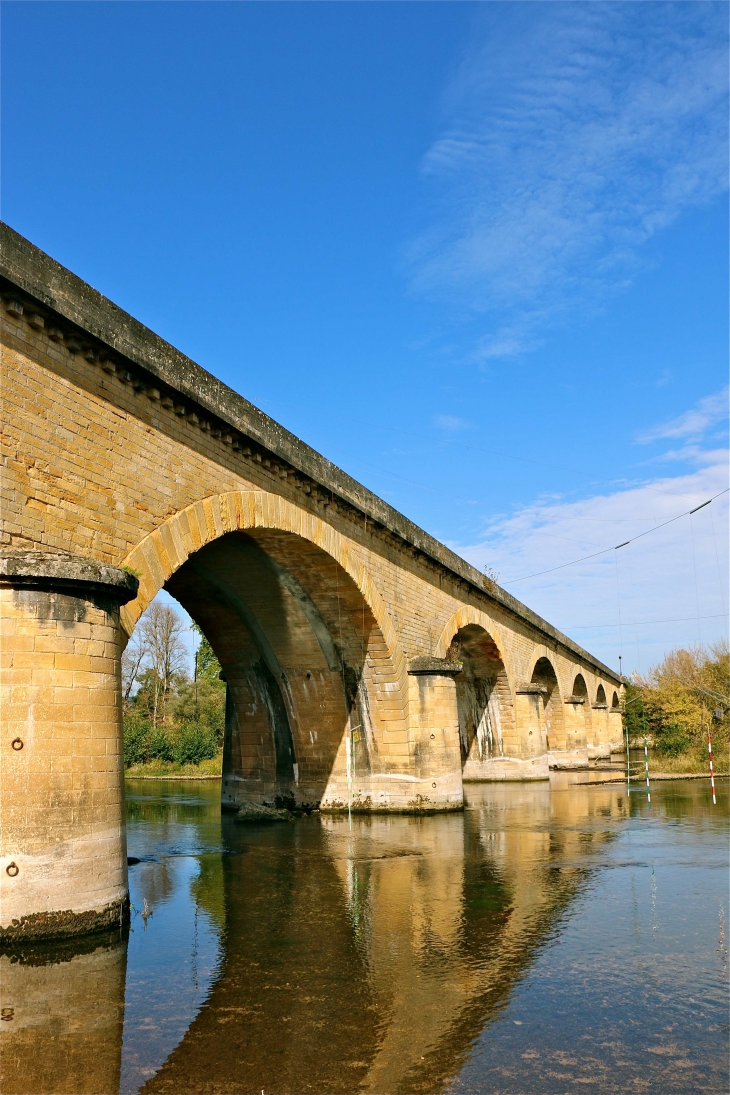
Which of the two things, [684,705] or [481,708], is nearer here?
[481,708]

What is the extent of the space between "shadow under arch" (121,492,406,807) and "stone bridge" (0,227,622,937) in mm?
42

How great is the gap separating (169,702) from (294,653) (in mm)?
28812

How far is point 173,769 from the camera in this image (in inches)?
1433

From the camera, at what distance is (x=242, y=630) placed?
653 inches

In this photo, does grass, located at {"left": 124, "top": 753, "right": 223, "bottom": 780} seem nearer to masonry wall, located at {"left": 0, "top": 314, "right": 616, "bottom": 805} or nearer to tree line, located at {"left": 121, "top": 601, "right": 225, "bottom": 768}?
tree line, located at {"left": 121, "top": 601, "right": 225, "bottom": 768}

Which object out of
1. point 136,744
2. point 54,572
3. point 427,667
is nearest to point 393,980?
point 54,572

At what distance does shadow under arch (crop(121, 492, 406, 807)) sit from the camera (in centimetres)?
1454

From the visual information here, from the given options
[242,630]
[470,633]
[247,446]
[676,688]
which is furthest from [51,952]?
[676,688]

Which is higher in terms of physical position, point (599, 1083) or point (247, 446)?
point (247, 446)

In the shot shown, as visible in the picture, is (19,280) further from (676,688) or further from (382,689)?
(676,688)

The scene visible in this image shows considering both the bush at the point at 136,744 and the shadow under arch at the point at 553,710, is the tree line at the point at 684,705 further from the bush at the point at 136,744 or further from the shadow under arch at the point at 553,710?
the bush at the point at 136,744

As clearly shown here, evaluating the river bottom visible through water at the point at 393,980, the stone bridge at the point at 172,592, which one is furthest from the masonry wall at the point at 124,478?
the river bottom visible through water at the point at 393,980

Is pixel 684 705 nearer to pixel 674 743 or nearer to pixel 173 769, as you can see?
pixel 674 743

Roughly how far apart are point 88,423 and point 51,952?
4726 mm
